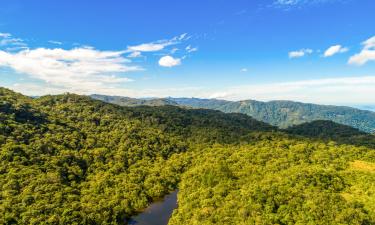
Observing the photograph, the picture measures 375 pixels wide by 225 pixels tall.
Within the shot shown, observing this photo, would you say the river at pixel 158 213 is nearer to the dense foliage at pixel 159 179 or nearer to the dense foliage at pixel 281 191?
the dense foliage at pixel 159 179

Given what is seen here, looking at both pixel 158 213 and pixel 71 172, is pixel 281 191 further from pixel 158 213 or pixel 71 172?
pixel 71 172

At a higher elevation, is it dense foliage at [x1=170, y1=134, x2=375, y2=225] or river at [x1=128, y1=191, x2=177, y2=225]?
dense foliage at [x1=170, y1=134, x2=375, y2=225]

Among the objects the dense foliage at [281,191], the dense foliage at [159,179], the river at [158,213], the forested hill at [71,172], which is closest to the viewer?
the dense foliage at [281,191]

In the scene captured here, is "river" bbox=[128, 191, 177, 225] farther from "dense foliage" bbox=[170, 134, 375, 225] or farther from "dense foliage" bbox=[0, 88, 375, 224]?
"dense foliage" bbox=[170, 134, 375, 225]

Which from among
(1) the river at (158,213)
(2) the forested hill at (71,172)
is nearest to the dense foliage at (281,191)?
(1) the river at (158,213)

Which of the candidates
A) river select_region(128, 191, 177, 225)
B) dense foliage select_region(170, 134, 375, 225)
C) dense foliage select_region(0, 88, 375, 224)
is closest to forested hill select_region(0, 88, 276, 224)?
dense foliage select_region(0, 88, 375, 224)

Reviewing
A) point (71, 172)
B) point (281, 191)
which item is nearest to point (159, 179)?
point (71, 172)
